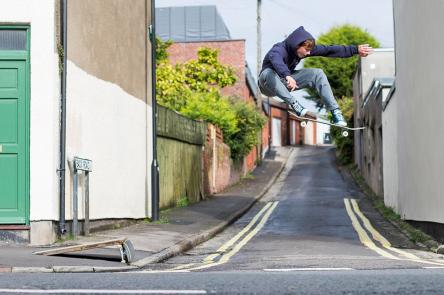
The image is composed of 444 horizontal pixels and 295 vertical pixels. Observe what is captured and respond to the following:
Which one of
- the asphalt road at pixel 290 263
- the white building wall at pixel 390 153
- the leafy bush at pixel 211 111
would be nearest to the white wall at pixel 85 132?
the asphalt road at pixel 290 263

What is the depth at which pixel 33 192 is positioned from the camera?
14.1m

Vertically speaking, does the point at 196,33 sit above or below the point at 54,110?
above

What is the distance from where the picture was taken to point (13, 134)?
47.1 ft

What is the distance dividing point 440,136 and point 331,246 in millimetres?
3258

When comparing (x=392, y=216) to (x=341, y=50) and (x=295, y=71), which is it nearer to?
(x=295, y=71)

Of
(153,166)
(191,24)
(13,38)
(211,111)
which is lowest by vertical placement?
(153,166)

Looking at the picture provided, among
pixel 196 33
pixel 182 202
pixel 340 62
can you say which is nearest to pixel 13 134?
pixel 182 202

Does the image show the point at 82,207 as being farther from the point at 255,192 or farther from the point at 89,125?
the point at 255,192

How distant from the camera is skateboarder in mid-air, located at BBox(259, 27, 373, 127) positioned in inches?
440

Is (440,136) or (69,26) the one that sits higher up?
(69,26)

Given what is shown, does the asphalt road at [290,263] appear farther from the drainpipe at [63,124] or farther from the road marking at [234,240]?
the drainpipe at [63,124]

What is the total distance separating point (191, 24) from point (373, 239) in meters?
42.7

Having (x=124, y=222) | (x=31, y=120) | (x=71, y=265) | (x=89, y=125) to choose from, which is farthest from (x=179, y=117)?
(x=71, y=265)

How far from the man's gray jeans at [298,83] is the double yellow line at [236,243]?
2.68m
